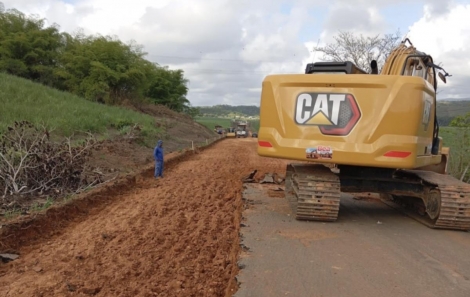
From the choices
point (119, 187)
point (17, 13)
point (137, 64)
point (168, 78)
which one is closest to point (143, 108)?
point (137, 64)

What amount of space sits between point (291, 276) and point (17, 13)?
3765 cm

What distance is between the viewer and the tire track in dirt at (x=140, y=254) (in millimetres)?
4043

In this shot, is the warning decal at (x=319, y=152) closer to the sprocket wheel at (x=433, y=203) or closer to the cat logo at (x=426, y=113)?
the cat logo at (x=426, y=113)

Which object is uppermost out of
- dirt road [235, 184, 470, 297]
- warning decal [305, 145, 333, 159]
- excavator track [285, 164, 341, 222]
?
warning decal [305, 145, 333, 159]

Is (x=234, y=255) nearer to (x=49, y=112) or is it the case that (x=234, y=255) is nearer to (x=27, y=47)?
(x=49, y=112)

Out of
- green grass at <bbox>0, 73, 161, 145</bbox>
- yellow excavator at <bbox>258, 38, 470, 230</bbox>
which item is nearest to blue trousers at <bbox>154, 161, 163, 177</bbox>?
green grass at <bbox>0, 73, 161, 145</bbox>

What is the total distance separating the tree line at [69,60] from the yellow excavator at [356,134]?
3041 cm

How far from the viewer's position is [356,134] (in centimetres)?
596

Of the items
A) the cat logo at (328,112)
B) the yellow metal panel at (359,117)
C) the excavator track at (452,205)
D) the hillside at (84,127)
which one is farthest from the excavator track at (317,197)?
the hillside at (84,127)

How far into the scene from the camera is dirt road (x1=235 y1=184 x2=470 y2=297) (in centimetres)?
382

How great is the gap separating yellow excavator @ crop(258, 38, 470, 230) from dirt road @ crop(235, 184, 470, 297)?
0.46 meters

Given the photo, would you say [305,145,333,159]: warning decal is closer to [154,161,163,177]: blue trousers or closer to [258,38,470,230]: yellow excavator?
[258,38,470,230]: yellow excavator

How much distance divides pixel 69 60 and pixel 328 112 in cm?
3368

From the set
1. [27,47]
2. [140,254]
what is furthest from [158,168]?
[27,47]
